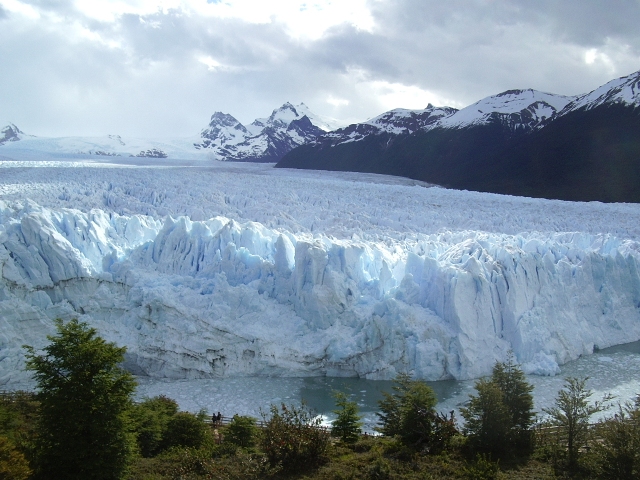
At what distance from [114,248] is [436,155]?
153ft

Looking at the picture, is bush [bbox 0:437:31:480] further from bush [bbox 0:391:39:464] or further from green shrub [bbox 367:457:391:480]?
green shrub [bbox 367:457:391:480]

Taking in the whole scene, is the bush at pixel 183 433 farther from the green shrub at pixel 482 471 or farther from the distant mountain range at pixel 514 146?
the distant mountain range at pixel 514 146

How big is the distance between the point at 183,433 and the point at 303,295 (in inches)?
247

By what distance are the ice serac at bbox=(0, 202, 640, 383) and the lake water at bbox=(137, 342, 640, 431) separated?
411 millimetres

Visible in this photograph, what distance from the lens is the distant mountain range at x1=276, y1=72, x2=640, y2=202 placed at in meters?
43.1

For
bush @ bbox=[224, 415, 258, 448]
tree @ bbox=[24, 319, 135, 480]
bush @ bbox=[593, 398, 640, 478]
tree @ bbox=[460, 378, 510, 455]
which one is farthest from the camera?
bush @ bbox=[224, 415, 258, 448]

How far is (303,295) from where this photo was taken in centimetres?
1566

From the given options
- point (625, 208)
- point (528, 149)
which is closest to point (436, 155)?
point (528, 149)

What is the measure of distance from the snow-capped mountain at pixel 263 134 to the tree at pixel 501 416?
79593mm

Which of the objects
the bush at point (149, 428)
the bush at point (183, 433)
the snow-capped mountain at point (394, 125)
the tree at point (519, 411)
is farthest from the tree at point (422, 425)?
the snow-capped mountain at point (394, 125)

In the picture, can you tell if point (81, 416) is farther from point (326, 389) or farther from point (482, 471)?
point (326, 389)

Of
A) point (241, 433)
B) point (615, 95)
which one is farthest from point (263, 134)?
point (241, 433)

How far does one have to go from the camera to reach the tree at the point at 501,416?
348 inches

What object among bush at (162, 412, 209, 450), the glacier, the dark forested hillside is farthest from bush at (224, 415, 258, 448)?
the dark forested hillside
